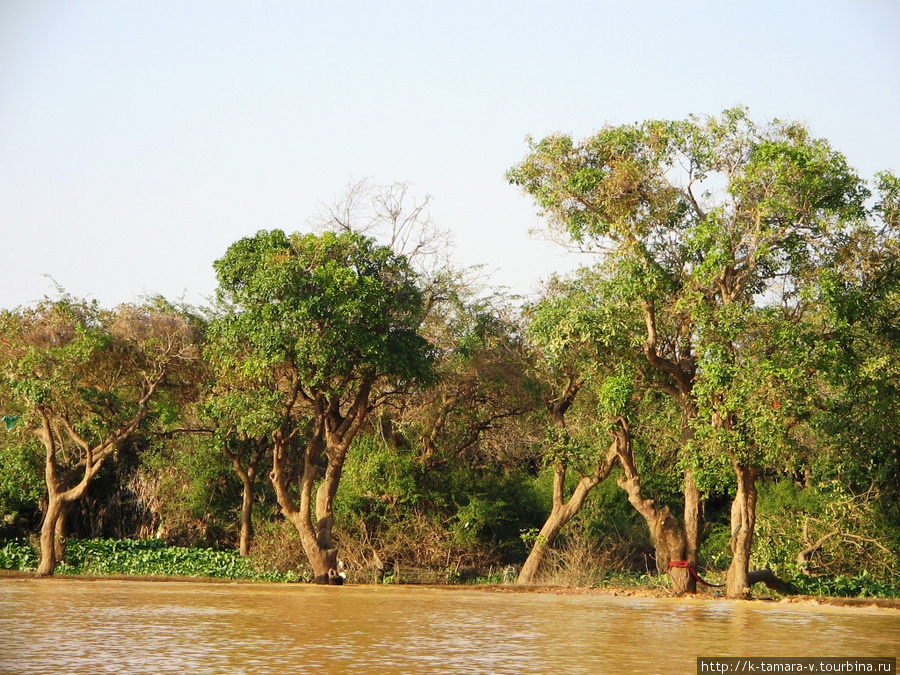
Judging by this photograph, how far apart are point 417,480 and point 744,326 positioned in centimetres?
985

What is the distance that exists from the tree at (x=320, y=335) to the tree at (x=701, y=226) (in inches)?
156

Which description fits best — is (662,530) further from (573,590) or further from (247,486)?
(247,486)

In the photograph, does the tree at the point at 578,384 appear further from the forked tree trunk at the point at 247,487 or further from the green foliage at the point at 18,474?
the green foliage at the point at 18,474

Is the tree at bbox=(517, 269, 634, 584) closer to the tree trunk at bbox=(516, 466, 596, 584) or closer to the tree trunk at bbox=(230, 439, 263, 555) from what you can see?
the tree trunk at bbox=(516, 466, 596, 584)

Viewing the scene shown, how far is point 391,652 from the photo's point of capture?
1142cm

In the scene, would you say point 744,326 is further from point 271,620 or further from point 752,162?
point 271,620

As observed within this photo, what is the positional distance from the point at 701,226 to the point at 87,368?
14067 millimetres

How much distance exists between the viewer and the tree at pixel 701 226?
1842 centimetres

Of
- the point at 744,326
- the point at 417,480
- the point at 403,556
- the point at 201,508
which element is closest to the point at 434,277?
the point at 417,480

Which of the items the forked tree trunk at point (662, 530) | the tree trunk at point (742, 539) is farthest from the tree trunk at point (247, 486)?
the tree trunk at point (742, 539)

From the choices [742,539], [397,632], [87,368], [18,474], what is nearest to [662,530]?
[742,539]

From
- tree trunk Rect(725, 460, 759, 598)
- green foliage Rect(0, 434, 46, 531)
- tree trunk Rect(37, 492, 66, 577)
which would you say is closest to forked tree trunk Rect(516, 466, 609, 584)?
tree trunk Rect(725, 460, 759, 598)

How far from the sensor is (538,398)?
80.6ft

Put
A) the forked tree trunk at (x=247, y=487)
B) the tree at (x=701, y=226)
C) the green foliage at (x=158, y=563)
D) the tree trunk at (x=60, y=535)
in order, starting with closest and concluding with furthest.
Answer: the tree at (x=701, y=226)
the tree trunk at (x=60, y=535)
the green foliage at (x=158, y=563)
the forked tree trunk at (x=247, y=487)
